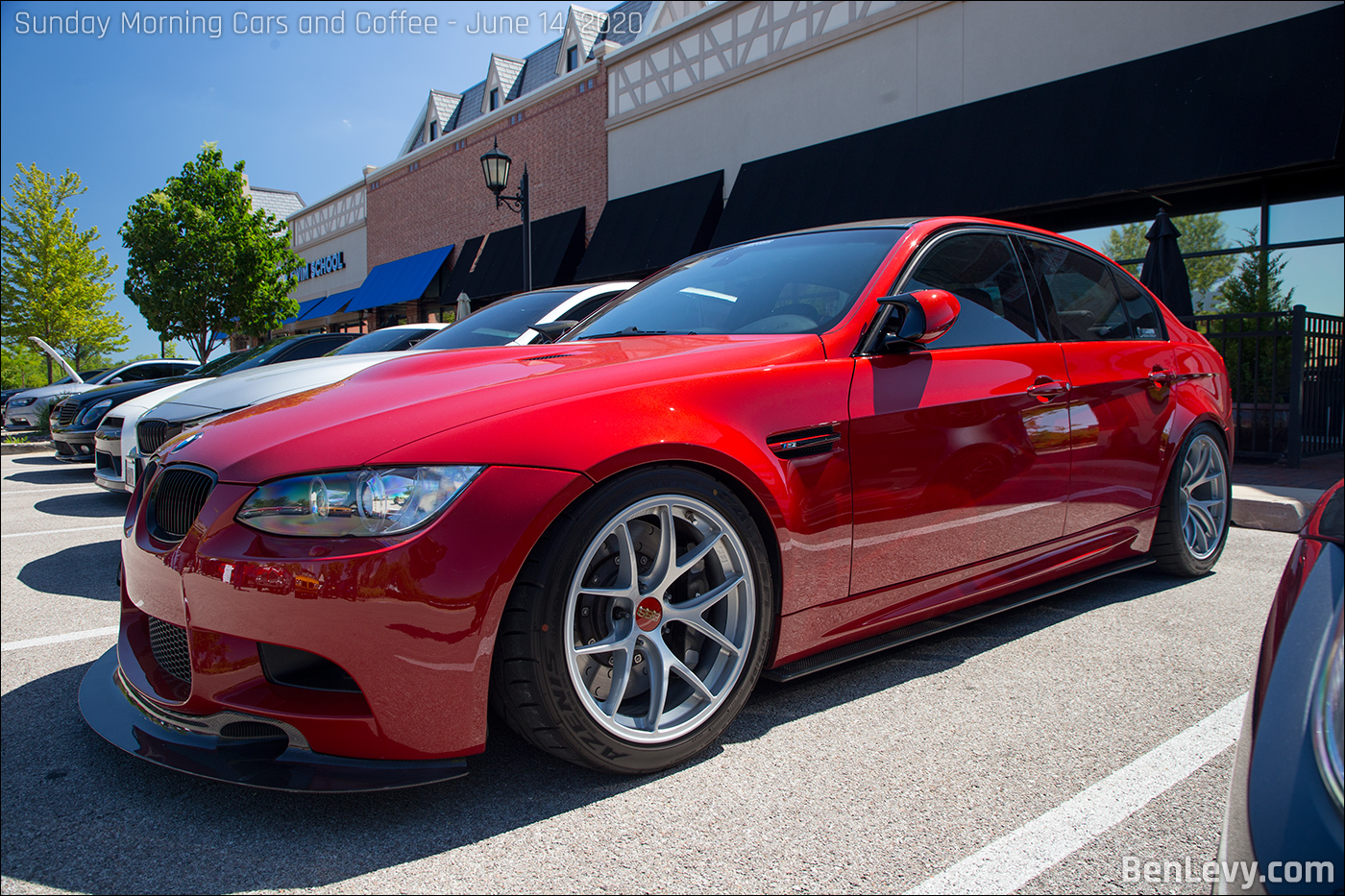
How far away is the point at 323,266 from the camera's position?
35.8 metres

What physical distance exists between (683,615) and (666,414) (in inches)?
20.7

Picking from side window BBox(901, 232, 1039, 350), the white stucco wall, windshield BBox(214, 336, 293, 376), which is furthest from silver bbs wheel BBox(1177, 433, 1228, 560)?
windshield BBox(214, 336, 293, 376)

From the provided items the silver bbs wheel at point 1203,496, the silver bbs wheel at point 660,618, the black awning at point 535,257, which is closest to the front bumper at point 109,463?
the silver bbs wheel at point 660,618

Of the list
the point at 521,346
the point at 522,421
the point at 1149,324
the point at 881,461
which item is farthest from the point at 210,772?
the point at 1149,324

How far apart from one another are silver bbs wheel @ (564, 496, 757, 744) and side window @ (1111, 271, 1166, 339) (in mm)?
2634

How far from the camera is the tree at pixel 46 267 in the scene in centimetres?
2822

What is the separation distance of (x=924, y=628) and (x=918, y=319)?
104cm

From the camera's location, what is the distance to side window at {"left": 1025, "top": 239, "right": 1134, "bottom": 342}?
3418 millimetres

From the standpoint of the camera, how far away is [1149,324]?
392 cm

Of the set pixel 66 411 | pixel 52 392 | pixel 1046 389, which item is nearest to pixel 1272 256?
pixel 1046 389

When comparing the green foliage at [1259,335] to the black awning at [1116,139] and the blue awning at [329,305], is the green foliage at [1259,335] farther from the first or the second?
the blue awning at [329,305]

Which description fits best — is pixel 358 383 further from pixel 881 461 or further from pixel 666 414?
pixel 881 461

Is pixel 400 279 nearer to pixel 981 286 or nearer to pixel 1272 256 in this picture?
pixel 1272 256

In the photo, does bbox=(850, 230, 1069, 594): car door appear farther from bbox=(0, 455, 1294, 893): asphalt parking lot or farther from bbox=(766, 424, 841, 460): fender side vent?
bbox=(0, 455, 1294, 893): asphalt parking lot
